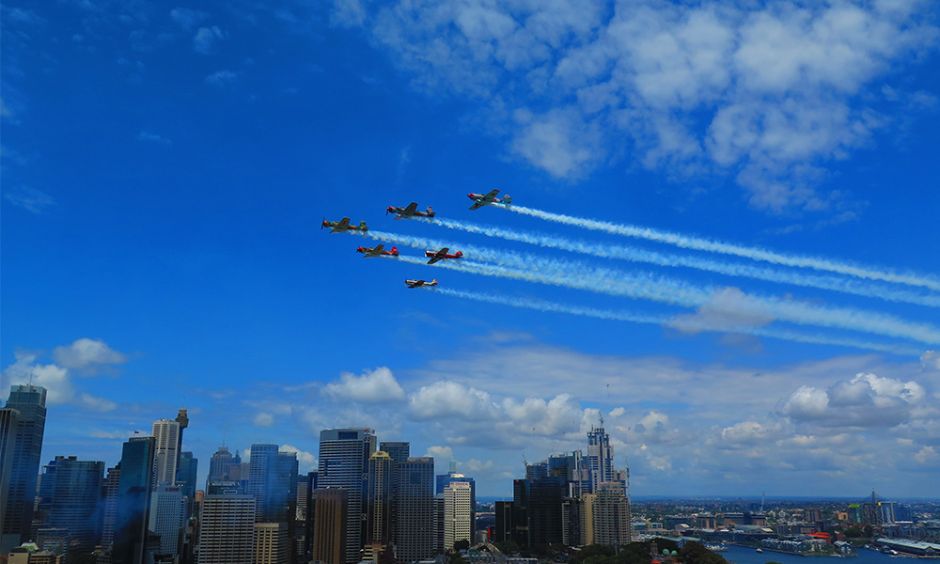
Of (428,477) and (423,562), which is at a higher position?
(428,477)

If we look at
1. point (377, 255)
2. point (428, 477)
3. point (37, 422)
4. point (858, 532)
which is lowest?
point (858, 532)

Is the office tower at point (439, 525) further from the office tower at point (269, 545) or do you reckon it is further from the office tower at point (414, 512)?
the office tower at point (269, 545)

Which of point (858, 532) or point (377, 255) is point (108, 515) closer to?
point (377, 255)

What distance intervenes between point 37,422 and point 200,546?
35.7 m

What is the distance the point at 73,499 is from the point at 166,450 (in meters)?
32.5

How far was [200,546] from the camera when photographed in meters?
93.4

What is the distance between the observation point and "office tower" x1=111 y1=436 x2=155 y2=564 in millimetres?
90688

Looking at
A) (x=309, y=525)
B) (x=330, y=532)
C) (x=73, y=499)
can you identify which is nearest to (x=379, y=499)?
(x=309, y=525)

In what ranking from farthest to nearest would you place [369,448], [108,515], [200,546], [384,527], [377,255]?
1. [369,448]
2. [384,527]
3. [108,515]
4. [200,546]
5. [377,255]

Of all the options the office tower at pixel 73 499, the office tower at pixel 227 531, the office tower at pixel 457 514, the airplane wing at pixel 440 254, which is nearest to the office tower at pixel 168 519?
the office tower at pixel 73 499

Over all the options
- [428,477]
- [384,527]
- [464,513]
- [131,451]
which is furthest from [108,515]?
[464,513]

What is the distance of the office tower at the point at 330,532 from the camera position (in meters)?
110

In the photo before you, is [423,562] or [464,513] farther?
[464,513]

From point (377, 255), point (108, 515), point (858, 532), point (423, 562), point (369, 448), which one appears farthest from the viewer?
point (858, 532)
